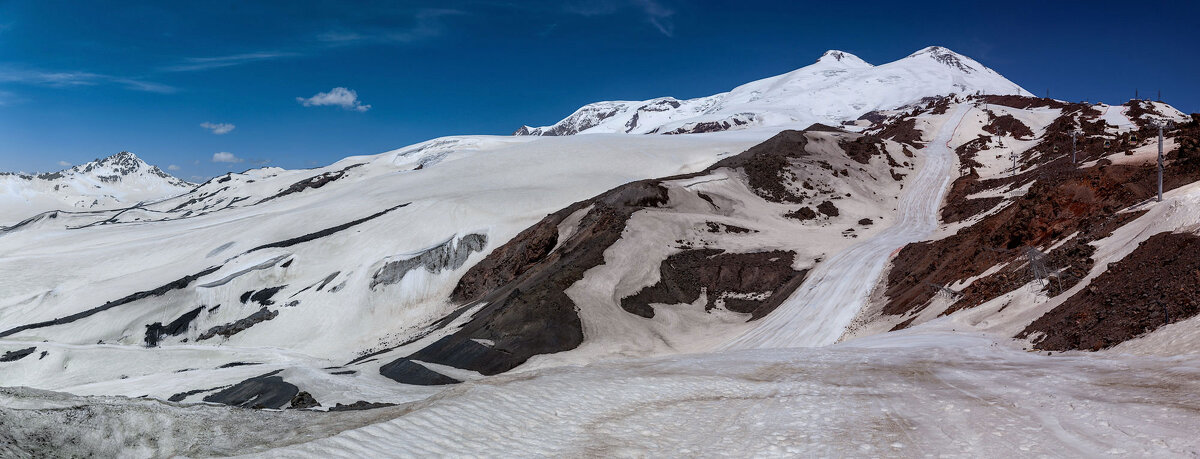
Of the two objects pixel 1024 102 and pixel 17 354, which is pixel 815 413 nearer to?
pixel 17 354

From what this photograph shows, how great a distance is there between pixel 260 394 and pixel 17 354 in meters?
36.0

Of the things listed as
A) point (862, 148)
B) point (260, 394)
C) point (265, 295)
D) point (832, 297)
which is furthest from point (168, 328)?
point (862, 148)

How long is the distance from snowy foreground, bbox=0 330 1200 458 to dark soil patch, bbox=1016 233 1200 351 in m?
1.53

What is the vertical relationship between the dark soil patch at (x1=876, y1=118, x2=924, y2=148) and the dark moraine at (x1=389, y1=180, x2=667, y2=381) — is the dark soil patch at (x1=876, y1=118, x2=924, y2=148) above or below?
above

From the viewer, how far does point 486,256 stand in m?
55.7

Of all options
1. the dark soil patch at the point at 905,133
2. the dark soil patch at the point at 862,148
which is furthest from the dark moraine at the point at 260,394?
the dark soil patch at the point at 905,133

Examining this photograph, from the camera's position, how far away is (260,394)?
2867 centimetres

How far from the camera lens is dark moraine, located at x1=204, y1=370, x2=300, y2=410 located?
1071 inches

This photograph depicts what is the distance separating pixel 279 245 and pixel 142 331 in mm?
15610

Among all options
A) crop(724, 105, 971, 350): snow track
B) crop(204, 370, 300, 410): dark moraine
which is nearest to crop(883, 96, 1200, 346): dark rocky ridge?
crop(724, 105, 971, 350): snow track

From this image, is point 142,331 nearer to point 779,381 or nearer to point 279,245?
point 279,245

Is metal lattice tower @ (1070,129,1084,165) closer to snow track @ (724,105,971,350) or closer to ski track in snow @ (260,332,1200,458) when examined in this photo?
snow track @ (724,105,971,350)

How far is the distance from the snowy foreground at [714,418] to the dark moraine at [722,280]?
79.4ft

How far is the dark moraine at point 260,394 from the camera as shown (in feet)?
89.2
